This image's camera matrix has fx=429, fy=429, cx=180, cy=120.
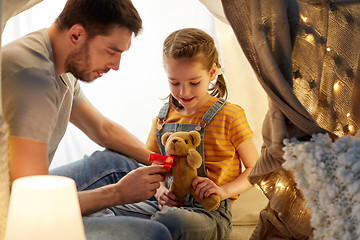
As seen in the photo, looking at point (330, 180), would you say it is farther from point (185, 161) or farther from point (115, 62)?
point (115, 62)

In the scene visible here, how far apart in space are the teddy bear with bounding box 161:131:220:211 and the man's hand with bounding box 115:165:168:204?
91 millimetres

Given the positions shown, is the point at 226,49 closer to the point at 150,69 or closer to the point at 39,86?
the point at 150,69

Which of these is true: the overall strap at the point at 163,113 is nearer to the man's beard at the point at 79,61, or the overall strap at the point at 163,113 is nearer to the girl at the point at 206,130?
the girl at the point at 206,130

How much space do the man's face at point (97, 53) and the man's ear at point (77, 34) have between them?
18 millimetres

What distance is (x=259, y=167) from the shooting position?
1.44 meters

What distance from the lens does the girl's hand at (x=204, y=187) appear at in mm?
1670

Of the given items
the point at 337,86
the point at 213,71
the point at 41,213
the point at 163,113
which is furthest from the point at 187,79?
the point at 41,213

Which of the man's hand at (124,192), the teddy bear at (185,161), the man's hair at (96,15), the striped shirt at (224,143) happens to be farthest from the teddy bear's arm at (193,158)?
the man's hair at (96,15)

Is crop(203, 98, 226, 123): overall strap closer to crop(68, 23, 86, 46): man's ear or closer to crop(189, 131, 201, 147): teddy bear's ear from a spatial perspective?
crop(189, 131, 201, 147): teddy bear's ear

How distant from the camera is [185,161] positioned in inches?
65.4

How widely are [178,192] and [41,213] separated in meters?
0.75

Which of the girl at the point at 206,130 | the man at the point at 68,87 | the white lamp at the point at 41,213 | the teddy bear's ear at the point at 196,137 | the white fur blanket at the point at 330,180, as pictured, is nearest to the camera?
the white lamp at the point at 41,213

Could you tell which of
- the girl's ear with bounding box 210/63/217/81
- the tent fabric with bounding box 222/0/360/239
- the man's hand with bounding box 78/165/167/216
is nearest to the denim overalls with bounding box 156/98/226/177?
the girl's ear with bounding box 210/63/217/81

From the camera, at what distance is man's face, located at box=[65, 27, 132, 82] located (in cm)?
160
